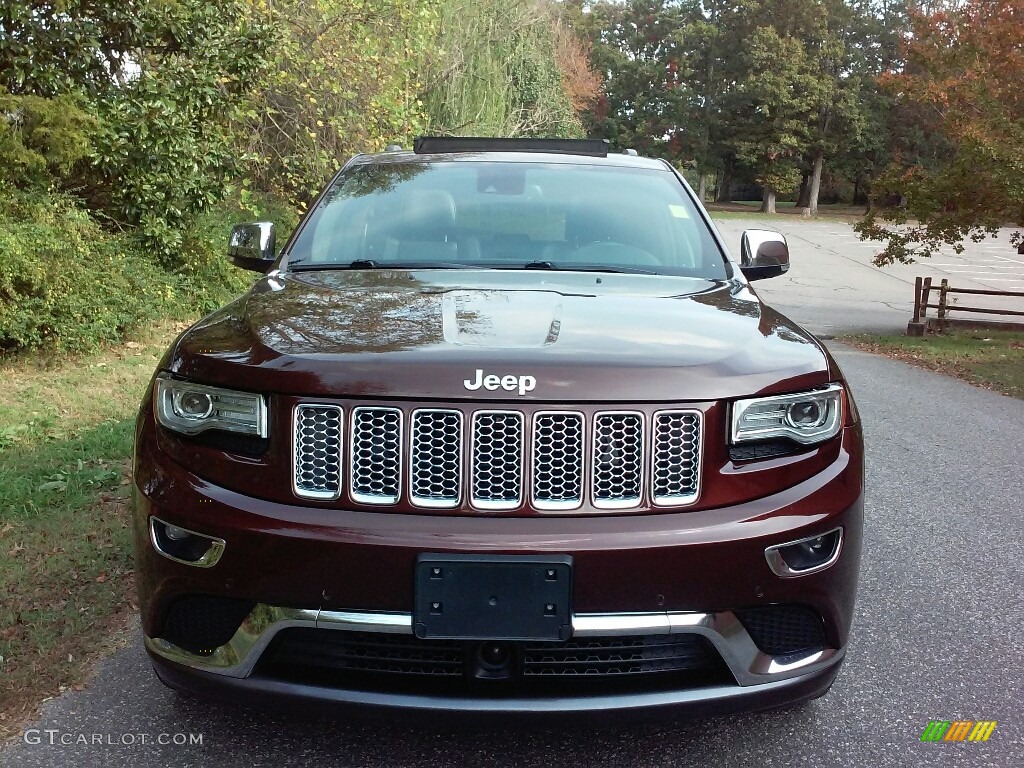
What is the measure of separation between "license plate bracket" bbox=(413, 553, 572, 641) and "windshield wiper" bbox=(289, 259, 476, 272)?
1.45 m

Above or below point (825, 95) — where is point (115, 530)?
below

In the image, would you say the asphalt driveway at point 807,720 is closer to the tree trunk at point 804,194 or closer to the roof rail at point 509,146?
the roof rail at point 509,146

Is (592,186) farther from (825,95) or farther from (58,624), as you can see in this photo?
(825,95)

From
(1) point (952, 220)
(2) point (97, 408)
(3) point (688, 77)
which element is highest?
(3) point (688, 77)

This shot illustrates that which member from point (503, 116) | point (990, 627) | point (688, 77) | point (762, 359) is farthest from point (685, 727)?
point (688, 77)

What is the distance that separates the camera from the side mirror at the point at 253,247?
3707mm

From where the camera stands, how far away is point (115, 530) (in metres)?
4.31

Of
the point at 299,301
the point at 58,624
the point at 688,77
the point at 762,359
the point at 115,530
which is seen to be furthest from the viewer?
the point at 688,77

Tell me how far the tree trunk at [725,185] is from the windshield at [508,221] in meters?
65.5

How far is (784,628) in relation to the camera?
2.33m

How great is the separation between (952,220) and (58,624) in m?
14.1

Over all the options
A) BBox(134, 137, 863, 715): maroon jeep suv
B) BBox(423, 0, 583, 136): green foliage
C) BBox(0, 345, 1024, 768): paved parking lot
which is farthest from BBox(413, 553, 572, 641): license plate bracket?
BBox(423, 0, 583, 136): green foliage

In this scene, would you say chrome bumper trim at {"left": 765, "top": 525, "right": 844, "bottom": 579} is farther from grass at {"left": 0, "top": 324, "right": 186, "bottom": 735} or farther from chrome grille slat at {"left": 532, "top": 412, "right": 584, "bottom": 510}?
grass at {"left": 0, "top": 324, "right": 186, "bottom": 735}

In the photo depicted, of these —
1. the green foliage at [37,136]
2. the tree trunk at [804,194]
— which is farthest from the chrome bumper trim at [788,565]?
the tree trunk at [804,194]
